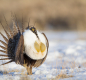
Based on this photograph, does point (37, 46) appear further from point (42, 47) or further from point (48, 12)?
point (48, 12)

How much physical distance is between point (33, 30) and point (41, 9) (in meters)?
14.2

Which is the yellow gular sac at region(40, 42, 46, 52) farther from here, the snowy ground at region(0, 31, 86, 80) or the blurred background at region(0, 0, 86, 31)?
the blurred background at region(0, 0, 86, 31)

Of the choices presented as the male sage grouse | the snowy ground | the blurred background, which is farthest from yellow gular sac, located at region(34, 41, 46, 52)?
the blurred background

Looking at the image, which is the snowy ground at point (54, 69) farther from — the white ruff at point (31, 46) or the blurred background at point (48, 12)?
the blurred background at point (48, 12)

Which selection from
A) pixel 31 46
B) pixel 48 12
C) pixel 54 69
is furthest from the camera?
pixel 48 12

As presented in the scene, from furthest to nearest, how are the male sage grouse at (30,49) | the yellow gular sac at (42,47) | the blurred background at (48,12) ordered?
1. the blurred background at (48,12)
2. the yellow gular sac at (42,47)
3. the male sage grouse at (30,49)

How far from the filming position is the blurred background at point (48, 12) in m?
15.3

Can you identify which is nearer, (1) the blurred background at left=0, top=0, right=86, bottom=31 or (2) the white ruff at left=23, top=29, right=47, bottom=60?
(2) the white ruff at left=23, top=29, right=47, bottom=60

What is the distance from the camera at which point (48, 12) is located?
1650 cm

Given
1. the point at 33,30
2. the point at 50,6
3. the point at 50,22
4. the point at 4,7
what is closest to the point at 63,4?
the point at 50,6

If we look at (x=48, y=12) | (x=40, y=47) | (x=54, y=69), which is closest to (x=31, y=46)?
(x=40, y=47)

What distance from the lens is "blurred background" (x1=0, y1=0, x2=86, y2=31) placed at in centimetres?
1528

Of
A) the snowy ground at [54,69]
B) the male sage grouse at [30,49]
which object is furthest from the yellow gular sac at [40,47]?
the snowy ground at [54,69]

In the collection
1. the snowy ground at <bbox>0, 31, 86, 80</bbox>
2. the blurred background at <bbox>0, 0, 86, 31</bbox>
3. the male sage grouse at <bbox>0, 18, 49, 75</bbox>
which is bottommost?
the snowy ground at <bbox>0, 31, 86, 80</bbox>
